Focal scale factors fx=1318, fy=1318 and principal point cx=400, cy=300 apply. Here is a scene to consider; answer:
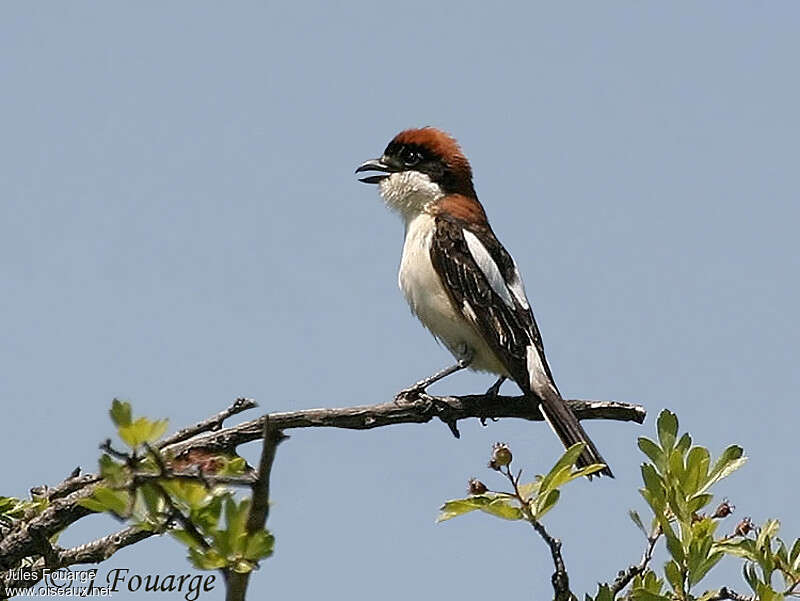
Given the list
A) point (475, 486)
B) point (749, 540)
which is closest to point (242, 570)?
point (475, 486)

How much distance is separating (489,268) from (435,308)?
0.37 m

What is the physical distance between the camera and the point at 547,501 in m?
2.91

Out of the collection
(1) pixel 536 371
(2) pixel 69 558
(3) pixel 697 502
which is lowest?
(3) pixel 697 502

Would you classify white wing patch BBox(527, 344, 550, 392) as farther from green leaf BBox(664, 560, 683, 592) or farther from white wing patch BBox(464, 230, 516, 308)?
green leaf BBox(664, 560, 683, 592)

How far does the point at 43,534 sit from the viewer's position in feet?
12.7

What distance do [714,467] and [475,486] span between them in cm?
71

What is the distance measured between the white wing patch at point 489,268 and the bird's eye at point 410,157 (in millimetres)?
857

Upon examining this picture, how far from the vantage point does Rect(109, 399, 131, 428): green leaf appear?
2.31 m

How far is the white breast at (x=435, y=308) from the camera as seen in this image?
272 inches

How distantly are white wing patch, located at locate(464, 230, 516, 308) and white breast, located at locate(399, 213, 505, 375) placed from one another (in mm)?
215

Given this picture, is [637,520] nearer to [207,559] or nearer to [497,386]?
[207,559]

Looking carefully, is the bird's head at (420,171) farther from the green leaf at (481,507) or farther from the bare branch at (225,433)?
the green leaf at (481,507)

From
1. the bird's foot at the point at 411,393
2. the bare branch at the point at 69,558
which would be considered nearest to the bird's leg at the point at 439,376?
the bird's foot at the point at 411,393

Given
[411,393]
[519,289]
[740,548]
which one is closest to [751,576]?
[740,548]
